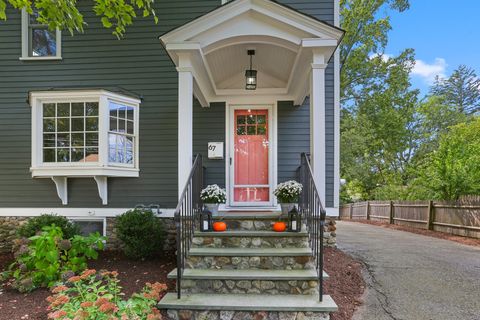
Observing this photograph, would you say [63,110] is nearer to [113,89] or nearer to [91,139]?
[91,139]

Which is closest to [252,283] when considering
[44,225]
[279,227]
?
[279,227]

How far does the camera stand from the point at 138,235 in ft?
16.0

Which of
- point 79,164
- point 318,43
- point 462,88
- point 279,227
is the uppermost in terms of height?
point 462,88

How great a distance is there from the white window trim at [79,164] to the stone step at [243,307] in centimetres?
312

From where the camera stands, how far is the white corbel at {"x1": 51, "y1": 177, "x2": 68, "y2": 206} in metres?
5.67

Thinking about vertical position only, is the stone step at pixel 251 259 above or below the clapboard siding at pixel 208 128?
below

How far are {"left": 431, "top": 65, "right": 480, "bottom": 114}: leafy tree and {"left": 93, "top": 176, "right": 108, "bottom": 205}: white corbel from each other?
33.5 metres

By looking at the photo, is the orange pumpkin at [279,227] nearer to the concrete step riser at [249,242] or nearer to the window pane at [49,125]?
the concrete step riser at [249,242]

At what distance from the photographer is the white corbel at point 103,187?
5.59 meters

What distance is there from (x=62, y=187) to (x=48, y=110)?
1.44 metres

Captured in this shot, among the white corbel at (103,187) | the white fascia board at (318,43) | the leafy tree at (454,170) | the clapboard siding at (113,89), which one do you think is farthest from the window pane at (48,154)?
the leafy tree at (454,170)

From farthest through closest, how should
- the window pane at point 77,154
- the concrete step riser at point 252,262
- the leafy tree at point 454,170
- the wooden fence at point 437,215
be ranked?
the leafy tree at point 454,170 < the wooden fence at point 437,215 < the window pane at point 77,154 < the concrete step riser at point 252,262

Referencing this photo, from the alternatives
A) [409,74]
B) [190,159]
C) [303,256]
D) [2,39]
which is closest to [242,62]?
[190,159]

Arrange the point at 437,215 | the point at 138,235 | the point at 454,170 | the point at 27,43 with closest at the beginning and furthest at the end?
1. the point at 138,235
2. the point at 27,43
3. the point at 454,170
4. the point at 437,215
